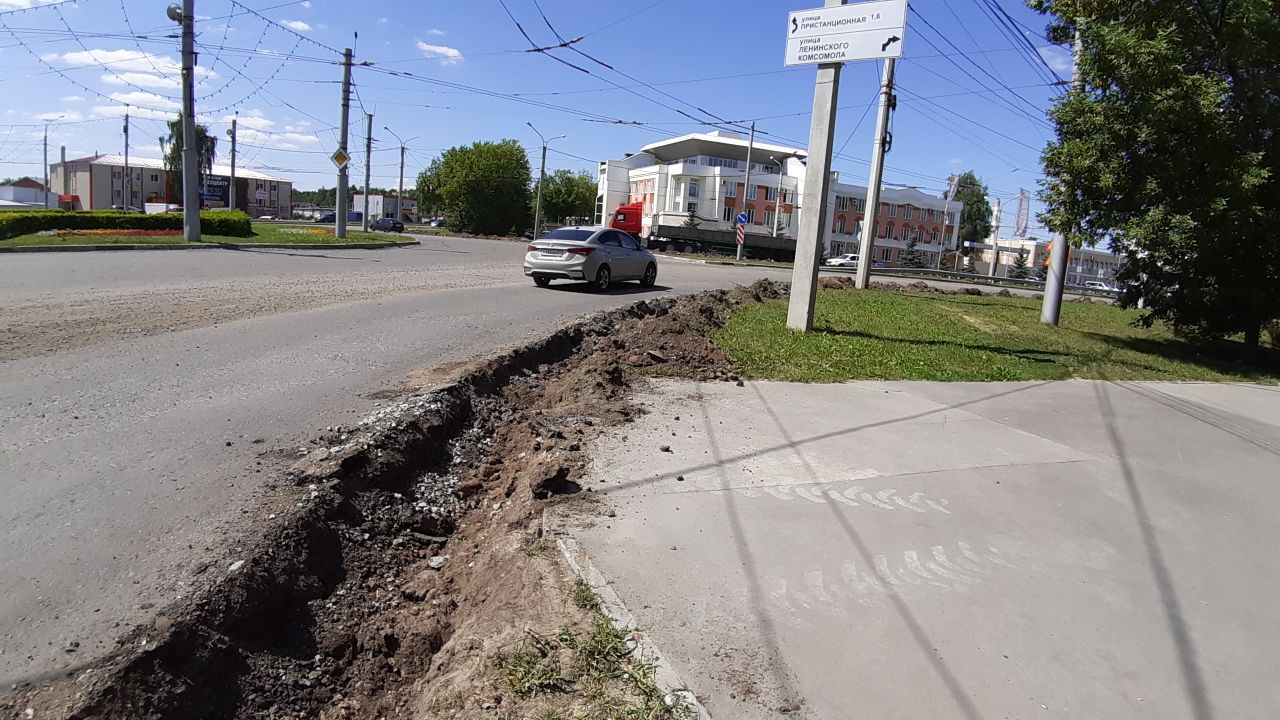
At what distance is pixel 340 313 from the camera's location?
36.8 feet

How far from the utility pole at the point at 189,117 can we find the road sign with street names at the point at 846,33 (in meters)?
18.3

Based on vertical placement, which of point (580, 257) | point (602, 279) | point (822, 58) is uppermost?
point (822, 58)

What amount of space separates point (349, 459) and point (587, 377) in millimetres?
3319

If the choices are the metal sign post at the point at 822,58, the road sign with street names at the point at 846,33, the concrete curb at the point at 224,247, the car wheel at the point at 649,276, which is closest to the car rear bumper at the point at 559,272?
the car wheel at the point at 649,276

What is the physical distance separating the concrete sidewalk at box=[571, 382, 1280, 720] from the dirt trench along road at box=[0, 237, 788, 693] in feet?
6.87

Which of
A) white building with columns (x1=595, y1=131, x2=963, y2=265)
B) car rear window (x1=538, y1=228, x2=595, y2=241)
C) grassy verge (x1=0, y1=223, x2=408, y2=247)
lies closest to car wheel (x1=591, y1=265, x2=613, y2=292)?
car rear window (x1=538, y1=228, x2=595, y2=241)

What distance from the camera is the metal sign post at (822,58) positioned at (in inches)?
424

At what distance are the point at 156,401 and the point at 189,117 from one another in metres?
20.7

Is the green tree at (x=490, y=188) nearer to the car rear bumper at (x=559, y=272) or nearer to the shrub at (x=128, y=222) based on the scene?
the shrub at (x=128, y=222)

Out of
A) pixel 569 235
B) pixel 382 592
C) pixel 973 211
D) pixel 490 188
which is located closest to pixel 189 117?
pixel 569 235

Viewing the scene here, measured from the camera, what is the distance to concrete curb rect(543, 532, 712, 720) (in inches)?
113

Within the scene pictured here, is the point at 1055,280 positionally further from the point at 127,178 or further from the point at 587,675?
the point at 127,178

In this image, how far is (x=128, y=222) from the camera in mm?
26828

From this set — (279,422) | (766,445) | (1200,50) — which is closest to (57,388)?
(279,422)
